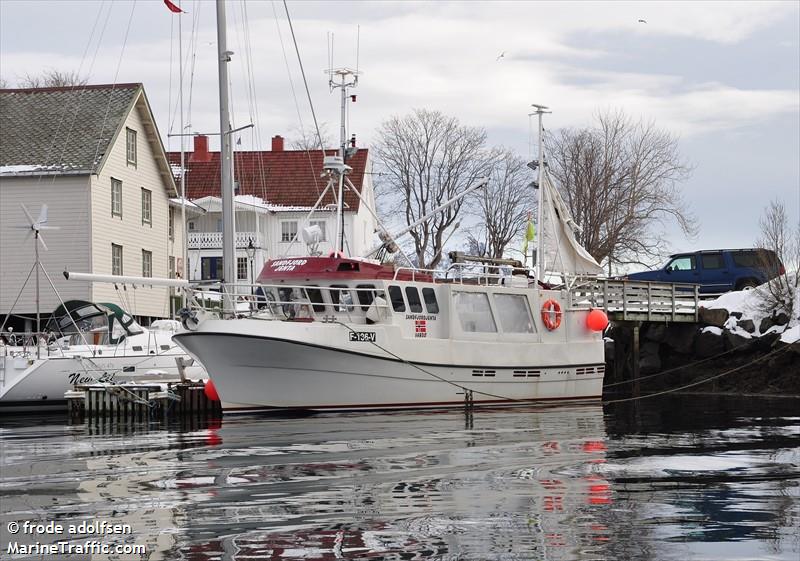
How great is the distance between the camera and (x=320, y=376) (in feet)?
82.8

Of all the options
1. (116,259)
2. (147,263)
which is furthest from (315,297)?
(147,263)

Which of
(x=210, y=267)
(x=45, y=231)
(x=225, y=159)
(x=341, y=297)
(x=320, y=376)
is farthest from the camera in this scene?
(x=210, y=267)

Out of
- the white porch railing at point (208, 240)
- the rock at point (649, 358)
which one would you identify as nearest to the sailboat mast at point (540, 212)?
the rock at point (649, 358)

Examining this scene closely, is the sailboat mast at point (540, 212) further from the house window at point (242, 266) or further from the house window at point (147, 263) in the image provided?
the house window at point (242, 266)

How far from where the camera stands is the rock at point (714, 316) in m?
37.5

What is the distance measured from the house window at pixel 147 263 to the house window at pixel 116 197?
2.92 meters

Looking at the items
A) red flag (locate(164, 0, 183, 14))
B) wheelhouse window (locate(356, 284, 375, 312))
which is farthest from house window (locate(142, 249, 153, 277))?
wheelhouse window (locate(356, 284, 375, 312))

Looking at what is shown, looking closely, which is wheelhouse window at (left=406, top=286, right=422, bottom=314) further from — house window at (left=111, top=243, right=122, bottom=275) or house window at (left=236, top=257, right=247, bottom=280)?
house window at (left=236, top=257, right=247, bottom=280)

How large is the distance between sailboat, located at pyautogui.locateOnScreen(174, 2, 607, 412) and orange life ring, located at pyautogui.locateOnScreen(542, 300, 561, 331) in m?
0.03

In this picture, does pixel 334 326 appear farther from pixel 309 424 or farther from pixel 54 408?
pixel 54 408

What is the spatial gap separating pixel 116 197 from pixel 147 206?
3467mm

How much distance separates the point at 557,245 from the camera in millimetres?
32625

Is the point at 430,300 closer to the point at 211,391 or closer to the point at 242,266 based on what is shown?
the point at 211,391

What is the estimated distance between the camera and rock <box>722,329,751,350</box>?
3638 cm
